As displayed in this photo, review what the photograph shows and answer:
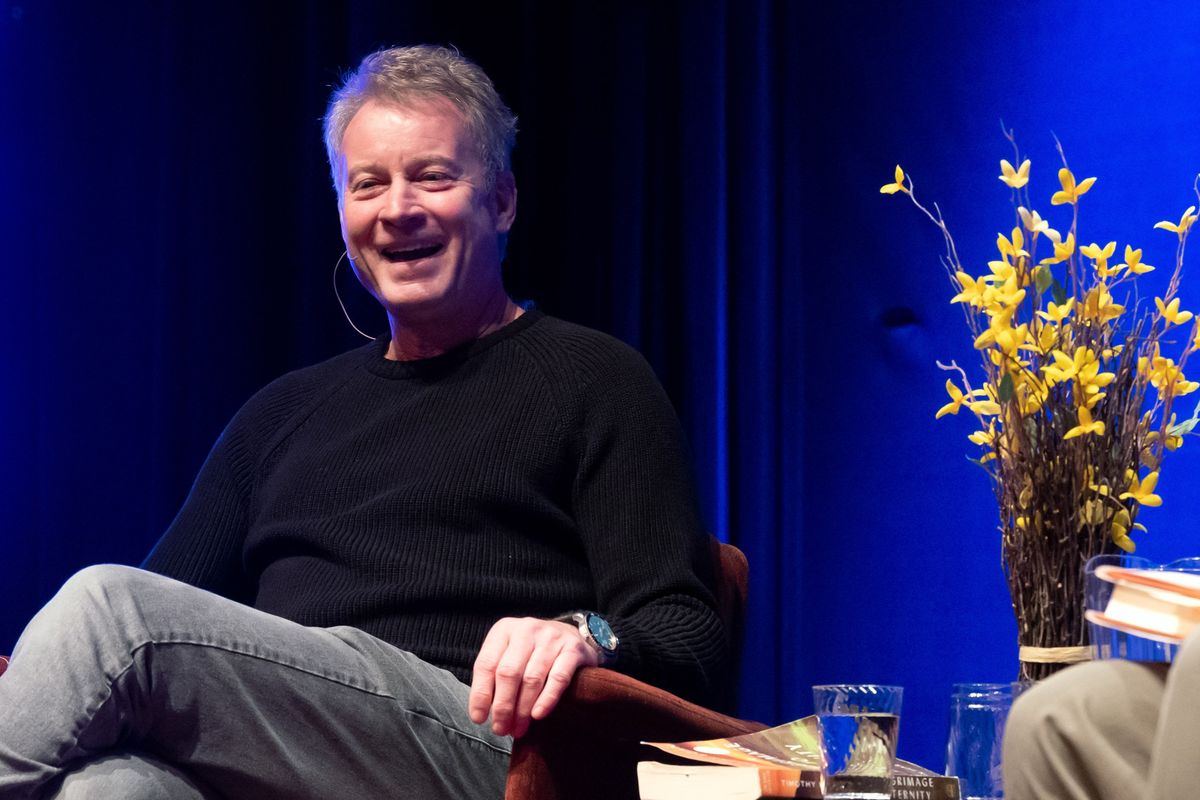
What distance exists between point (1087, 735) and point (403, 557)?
3.57ft

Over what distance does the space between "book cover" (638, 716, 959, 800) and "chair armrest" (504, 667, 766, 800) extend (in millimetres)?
28

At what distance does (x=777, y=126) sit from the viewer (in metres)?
2.85

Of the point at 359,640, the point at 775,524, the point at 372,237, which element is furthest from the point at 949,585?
the point at 359,640

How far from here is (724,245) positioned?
2889 mm

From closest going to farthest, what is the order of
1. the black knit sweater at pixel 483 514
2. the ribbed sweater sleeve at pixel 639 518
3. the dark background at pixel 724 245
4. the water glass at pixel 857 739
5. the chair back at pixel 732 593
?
the water glass at pixel 857 739 → the ribbed sweater sleeve at pixel 639 518 → the black knit sweater at pixel 483 514 → the chair back at pixel 732 593 → the dark background at pixel 724 245

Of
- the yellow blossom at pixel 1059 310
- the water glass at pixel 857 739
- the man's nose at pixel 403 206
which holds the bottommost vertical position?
the water glass at pixel 857 739

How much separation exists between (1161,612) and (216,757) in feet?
2.80


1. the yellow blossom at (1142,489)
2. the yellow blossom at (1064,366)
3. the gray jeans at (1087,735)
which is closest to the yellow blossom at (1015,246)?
the yellow blossom at (1064,366)

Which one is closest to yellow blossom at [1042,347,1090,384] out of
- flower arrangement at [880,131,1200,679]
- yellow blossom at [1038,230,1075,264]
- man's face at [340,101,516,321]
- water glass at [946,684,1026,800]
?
flower arrangement at [880,131,1200,679]

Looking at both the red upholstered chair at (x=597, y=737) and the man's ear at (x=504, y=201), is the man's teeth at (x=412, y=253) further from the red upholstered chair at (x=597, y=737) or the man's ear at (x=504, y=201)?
the red upholstered chair at (x=597, y=737)

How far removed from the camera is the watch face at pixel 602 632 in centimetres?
144

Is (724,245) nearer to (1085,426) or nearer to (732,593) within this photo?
(732,593)

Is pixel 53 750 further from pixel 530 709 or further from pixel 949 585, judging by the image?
pixel 949 585

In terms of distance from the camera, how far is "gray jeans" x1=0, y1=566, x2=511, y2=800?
1218 millimetres
